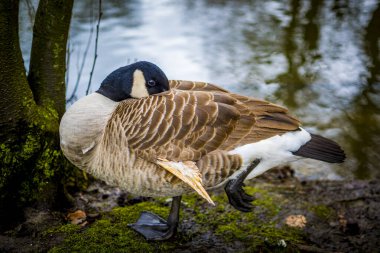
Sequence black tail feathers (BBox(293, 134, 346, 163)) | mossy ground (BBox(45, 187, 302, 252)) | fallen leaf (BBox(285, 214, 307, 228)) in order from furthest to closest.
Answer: fallen leaf (BBox(285, 214, 307, 228)) < mossy ground (BBox(45, 187, 302, 252)) < black tail feathers (BBox(293, 134, 346, 163))

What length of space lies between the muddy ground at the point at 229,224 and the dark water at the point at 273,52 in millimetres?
1494

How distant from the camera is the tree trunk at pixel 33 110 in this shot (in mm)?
3883

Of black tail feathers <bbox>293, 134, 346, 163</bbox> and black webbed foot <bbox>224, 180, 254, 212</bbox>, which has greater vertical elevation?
black tail feathers <bbox>293, 134, 346, 163</bbox>

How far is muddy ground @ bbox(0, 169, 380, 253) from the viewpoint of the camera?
4.04 meters

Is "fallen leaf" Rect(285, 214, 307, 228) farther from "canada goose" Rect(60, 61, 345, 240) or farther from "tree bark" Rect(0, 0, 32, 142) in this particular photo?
"tree bark" Rect(0, 0, 32, 142)

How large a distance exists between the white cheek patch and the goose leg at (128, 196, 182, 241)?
105 cm

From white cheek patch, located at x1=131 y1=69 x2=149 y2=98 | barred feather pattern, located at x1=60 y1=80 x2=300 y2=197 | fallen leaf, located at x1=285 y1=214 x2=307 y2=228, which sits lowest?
fallen leaf, located at x1=285 y1=214 x2=307 y2=228

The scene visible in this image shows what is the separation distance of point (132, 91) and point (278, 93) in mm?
5314

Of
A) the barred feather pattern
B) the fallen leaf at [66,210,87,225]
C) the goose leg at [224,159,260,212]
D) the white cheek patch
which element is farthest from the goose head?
the fallen leaf at [66,210,87,225]

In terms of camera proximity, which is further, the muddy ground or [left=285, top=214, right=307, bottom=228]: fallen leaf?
[left=285, top=214, right=307, bottom=228]: fallen leaf

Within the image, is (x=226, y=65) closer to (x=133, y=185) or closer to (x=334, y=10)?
(x=334, y=10)

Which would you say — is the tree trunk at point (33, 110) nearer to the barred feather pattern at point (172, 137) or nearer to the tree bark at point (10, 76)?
the tree bark at point (10, 76)

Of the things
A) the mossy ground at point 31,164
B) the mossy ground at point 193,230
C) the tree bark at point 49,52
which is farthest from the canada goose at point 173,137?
the tree bark at point 49,52

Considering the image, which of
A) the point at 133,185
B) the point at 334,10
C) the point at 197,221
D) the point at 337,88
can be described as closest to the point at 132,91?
the point at 133,185
